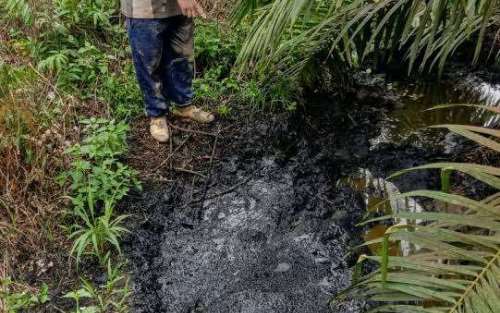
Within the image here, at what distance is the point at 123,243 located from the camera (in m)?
2.78

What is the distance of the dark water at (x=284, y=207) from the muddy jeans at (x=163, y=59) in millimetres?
502

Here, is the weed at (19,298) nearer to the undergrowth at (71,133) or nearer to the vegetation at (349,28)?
the undergrowth at (71,133)

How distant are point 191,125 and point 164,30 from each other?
2.44 feet

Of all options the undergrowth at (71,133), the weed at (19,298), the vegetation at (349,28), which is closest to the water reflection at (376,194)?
the vegetation at (349,28)

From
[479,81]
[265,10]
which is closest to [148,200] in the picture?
[265,10]

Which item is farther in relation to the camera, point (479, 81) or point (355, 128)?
point (479, 81)

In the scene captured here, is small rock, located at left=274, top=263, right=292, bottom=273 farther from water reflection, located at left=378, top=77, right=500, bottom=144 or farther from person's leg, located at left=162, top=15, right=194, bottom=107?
person's leg, located at left=162, top=15, right=194, bottom=107

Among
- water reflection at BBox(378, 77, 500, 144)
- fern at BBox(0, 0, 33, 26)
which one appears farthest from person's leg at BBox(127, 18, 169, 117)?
water reflection at BBox(378, 77, 500, 144)

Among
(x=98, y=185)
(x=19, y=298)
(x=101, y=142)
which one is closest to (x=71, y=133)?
Answer: (x=101, y=142)

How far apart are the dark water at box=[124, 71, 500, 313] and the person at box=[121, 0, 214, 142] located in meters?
0.44

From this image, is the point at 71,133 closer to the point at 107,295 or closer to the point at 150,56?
the point at 150,56

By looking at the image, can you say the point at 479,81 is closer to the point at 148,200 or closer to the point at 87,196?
the point at 148,200

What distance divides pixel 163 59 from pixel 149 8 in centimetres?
46

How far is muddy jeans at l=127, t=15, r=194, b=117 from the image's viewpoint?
3.08 m
